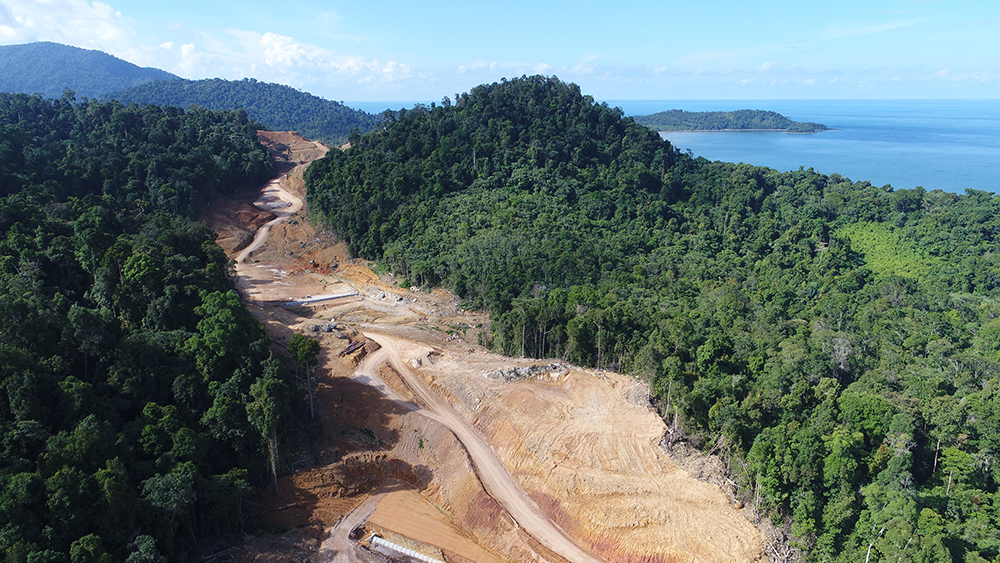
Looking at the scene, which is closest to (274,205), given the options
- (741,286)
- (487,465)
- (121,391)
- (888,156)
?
(121,391)

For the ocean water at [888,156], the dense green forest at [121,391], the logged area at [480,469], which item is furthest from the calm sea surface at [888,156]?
the dense green forest at [121,391]

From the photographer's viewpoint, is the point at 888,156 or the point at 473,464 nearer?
the point at 473,464

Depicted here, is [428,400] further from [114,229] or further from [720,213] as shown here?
[720,213]

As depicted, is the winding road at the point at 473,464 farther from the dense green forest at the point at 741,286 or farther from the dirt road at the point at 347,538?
the dense green forest at the point at 741,286

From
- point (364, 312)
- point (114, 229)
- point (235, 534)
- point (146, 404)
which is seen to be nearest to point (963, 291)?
point (364, 312)

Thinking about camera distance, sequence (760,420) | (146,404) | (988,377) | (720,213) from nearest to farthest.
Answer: (146,404) < (760,420) < (988,377) < (720,213)

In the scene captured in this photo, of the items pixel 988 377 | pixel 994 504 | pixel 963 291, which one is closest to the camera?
pixel 994 504

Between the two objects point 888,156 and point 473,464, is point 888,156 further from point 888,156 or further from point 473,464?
point 473,464
